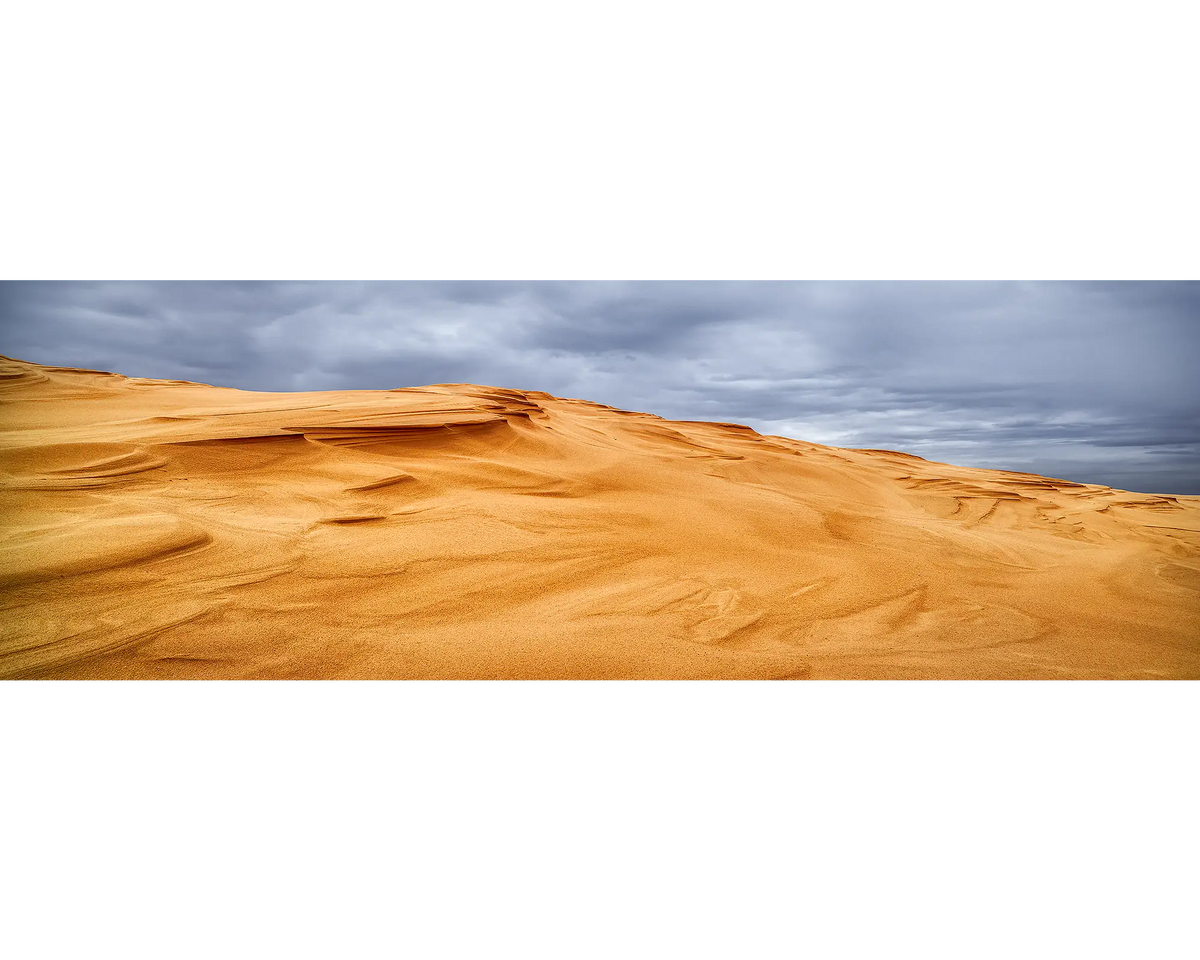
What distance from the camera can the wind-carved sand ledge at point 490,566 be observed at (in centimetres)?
203

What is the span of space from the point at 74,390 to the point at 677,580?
7.64 m

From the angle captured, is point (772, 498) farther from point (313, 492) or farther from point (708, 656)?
point (313, 492)

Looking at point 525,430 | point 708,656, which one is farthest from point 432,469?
point 708,656

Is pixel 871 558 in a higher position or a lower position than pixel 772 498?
lower

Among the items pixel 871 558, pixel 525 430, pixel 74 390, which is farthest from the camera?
pixel 74 390

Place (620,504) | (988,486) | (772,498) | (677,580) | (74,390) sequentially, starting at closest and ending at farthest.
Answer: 1. (677,580)
2. (620,504)
3. (772,498)
4. (74,390)
5. (988,486)

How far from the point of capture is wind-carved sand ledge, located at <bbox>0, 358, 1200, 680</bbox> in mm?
2031

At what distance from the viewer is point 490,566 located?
2816 mm

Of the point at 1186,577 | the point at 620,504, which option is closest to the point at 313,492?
the point at 620,504

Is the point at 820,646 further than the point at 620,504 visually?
No

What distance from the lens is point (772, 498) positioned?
15.4 feet
